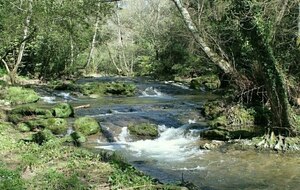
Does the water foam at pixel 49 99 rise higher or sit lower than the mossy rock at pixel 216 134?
higher

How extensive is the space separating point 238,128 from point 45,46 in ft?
68.1

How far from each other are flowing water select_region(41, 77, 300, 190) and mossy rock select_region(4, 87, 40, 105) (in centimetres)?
102

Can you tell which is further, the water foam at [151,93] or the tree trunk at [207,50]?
the water foam at [151,93]

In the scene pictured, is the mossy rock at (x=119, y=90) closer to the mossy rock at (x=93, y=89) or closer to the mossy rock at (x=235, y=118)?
the mossy rock at (x=93, y=89)

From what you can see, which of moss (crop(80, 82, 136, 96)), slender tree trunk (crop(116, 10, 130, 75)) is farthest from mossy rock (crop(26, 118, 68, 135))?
slender tree trunk (crop(116, 10, 130, 75))

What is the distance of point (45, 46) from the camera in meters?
32.1

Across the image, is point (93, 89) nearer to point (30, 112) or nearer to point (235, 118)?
point (30, 112)

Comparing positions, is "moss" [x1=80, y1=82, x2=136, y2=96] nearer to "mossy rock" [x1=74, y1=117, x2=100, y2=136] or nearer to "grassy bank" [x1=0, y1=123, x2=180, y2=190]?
"mossy rock" [x1=74, y1=117, x2=100, y2=136]

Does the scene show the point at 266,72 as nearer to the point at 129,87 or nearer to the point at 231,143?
the point at 231,143

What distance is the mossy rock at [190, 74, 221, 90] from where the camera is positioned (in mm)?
28781

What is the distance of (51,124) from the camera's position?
1512cm

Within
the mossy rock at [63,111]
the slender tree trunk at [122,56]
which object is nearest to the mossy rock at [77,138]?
the mossy rock at [63,111]

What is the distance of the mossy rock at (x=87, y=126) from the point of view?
1473 cm

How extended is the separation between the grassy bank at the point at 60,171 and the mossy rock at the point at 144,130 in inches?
179
